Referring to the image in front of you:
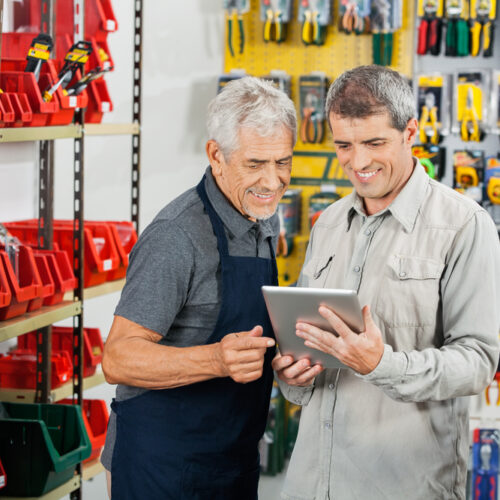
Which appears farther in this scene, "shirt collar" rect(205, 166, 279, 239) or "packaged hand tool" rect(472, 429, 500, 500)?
"packaged hand tool" rect(472, 429, 500, 500)

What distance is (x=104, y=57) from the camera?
3564mm

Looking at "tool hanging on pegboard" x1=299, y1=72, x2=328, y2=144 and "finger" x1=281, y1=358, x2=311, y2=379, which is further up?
"tool hanging on pegboard" x1=299, y1=72, x2=328, y2=144

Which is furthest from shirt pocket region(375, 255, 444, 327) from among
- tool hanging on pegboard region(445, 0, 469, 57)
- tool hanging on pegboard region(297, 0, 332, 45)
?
tool hanging on pegboard region(297, 0, 332, 45)

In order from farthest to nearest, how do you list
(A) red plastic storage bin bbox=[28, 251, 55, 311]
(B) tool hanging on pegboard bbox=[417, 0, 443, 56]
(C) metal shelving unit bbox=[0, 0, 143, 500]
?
(B) tool hanging on pegboard bbox=[417, 0, 443, 56]
(C) metal shelving unit bbox=[0, 0, 143, 500]
(A) red plastic storage bin bbox=[28, 251, 55, 311]

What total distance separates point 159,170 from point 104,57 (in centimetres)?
158

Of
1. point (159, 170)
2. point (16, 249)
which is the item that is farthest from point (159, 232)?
point (159, 170)

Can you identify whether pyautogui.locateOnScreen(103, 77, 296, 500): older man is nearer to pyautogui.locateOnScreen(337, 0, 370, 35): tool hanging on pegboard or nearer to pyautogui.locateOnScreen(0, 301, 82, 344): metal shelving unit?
pyautogui.locateOnScreen(0, 301, 82, 344): metal shelving unit

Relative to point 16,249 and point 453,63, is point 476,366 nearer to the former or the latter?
point 16,249

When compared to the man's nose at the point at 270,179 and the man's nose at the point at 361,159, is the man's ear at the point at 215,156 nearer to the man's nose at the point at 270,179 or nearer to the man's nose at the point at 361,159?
the man's nose at the point at 270,179

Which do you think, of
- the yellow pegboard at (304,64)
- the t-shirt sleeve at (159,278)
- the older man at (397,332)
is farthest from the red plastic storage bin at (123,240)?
the yellow pegboard at (304,64)

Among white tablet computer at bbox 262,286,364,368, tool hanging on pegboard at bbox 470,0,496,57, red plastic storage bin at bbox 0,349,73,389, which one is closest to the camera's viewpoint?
white tablet computer at bbox 262,286,364,368

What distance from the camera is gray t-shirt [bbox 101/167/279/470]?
2117mm

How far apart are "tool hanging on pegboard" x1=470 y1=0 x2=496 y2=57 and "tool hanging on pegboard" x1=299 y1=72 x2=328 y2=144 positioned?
0.92 metres

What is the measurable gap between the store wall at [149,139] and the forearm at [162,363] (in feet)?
5.93
